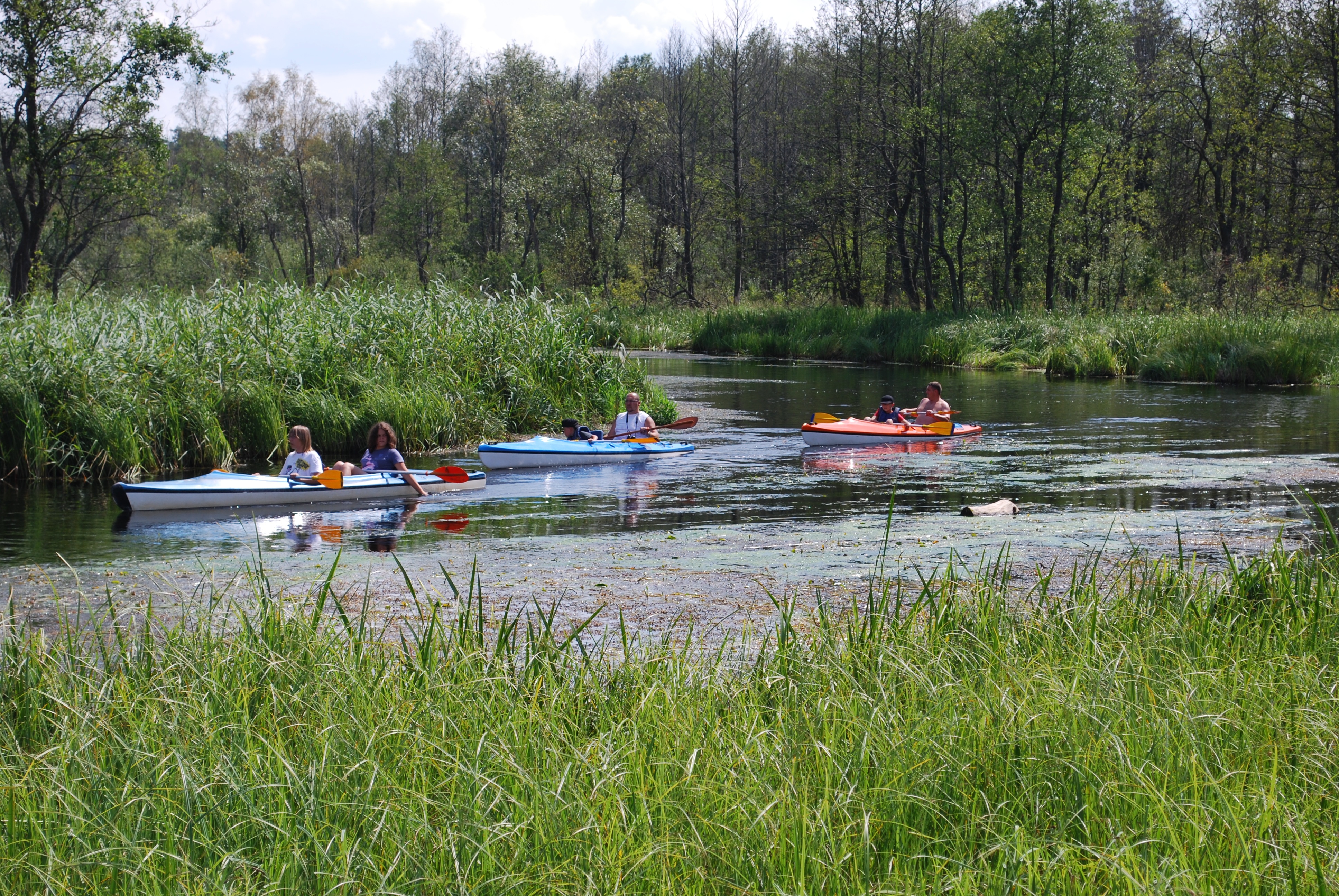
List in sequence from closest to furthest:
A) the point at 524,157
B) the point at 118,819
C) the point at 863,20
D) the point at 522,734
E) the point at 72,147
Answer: the point at 118,819, the point at 522,734, the point at 72,147, the point at 863,20, the point at 524,157

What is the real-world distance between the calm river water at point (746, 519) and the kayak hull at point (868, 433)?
18 centimetres

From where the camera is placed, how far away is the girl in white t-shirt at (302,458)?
36.7ft

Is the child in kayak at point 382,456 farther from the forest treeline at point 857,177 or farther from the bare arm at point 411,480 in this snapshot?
the forest treeline at point 857,177

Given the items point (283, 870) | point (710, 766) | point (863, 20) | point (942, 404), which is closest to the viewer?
point (283, 870)

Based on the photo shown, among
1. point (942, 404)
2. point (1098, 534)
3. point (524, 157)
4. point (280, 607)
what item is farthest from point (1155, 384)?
point (524, 157)

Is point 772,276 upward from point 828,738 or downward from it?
upward

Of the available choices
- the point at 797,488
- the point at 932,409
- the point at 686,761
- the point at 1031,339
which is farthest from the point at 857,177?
the point at 686,761

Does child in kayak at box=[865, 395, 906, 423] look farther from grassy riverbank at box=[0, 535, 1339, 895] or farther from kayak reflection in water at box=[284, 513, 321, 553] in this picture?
grassy riverbank at box=[0, 535, 1339, 895]

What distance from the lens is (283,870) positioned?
2812mm

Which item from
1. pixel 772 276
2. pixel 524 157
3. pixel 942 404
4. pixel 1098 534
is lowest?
pixel 1098 534

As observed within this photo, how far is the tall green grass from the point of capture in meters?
24.2

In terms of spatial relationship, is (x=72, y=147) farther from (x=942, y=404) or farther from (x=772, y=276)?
(x=772, y=276)

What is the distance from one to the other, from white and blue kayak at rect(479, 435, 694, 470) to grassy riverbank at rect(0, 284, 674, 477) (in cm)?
152

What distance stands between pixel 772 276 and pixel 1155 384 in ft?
102
